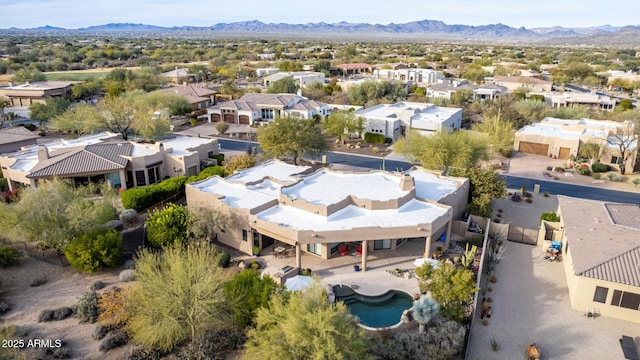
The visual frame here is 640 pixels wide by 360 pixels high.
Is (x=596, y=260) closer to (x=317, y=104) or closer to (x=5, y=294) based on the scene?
(x=5, y=294)

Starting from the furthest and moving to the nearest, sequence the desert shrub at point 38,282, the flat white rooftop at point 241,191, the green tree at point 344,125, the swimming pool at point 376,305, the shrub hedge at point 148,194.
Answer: the green tree at point 344,125 → the shrub hedge at point 148,194 → the flat white rooftop at point 241,191 → the desert shrub at point 38,282 → the swimming pool at point 376,305

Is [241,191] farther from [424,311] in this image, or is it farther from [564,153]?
[564,153]

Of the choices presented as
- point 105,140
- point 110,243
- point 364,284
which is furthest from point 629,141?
point 105,140

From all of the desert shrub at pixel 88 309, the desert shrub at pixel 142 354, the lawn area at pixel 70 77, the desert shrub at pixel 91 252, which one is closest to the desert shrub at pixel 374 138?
the desert shrub at pixel 91 252

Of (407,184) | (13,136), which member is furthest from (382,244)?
(13,136)

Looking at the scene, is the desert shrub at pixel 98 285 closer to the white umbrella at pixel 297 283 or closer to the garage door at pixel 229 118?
the white umbrella at pixel 297 283

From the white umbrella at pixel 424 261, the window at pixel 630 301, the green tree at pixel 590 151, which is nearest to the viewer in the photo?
the window at pixel 630 301
